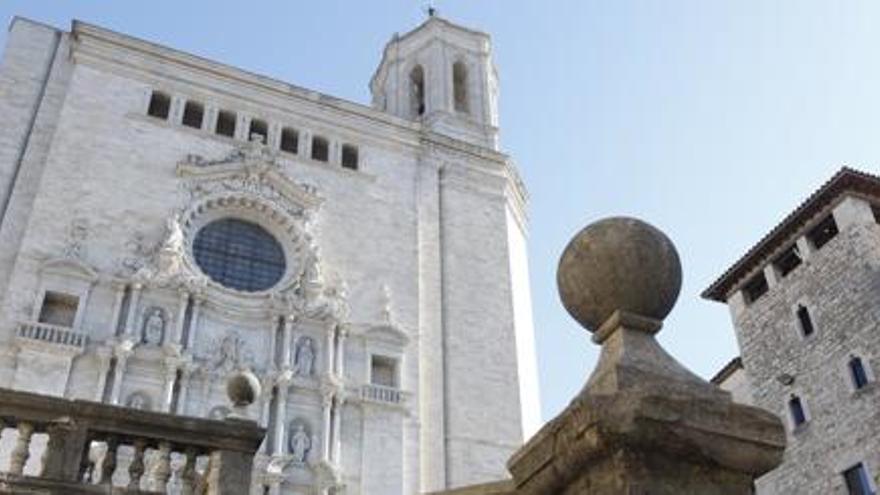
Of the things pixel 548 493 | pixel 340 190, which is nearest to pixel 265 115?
pixel 340 190

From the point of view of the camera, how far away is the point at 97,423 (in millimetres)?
7574

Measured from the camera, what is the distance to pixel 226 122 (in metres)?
23.3

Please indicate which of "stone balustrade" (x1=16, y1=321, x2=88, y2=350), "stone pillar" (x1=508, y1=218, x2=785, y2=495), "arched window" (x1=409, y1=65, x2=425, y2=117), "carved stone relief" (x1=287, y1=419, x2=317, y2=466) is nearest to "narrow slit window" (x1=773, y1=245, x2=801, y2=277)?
"arched window" (x1=409, y1=65, x2=425, y2=117)

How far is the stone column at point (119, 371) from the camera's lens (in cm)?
1709

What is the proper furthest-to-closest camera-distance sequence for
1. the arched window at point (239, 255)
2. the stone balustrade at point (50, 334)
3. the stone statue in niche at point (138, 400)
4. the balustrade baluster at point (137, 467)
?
the arched window at point (239, 255) → the stone statue in niche at point (138, 400) → the stone balustrade at point (50, 334) → the balustrade baluster at point (137, 467)

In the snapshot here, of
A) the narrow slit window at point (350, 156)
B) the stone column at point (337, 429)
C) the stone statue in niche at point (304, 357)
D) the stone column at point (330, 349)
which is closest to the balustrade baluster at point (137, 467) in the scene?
the stone column at point (337, 429)

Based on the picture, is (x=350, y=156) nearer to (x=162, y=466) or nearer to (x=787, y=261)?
(x=787, y=261)

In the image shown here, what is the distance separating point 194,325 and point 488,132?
39.5 ft

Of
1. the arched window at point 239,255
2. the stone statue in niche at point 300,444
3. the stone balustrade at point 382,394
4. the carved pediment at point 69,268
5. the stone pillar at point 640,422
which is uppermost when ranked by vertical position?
the arched window at point 239,255

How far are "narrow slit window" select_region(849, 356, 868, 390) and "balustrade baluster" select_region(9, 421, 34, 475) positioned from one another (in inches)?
787

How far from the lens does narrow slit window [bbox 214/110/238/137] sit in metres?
23.1

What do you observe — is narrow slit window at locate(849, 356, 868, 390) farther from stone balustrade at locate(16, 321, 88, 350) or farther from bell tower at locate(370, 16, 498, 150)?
stone balustrade at locate(16, 321, 88, 350)

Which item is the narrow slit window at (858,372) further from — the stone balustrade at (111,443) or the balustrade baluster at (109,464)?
the balustrade baluster at (109,464)

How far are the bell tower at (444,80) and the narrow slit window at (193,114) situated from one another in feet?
22.7
